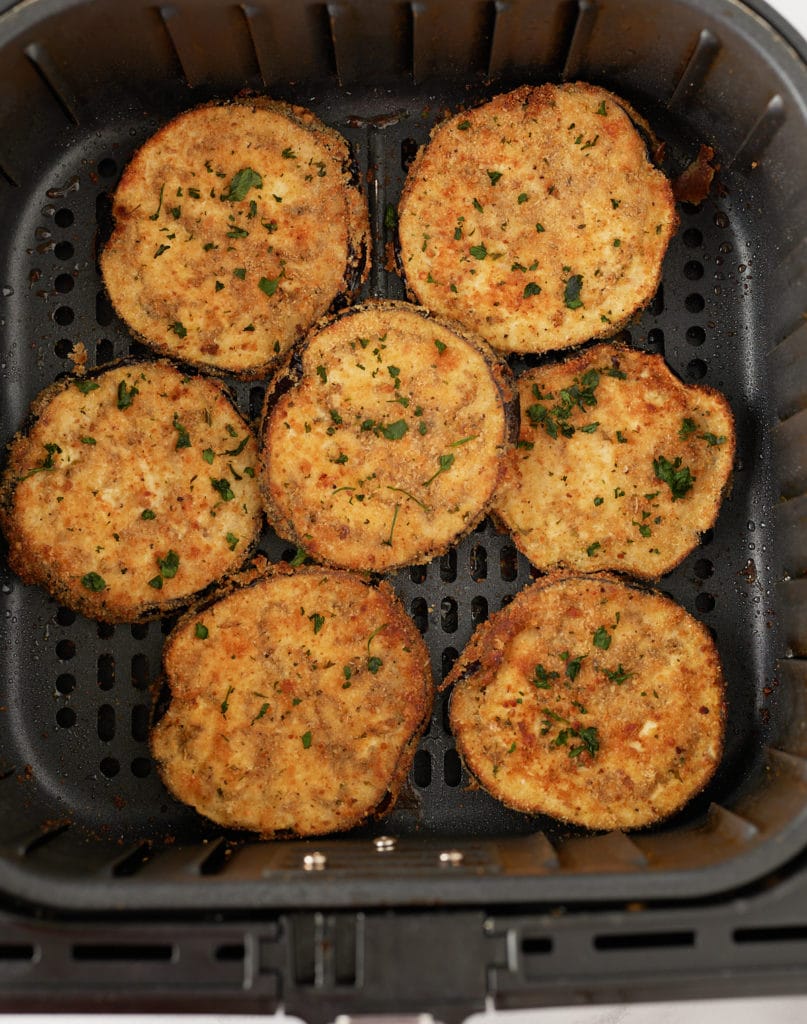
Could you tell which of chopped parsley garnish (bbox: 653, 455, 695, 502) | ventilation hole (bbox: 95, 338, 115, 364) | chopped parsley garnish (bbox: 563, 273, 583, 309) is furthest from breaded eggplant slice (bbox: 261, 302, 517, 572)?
ventilation hole (bbox: 95, 338, 115, 364)

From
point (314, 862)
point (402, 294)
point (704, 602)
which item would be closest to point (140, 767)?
point (314, 862)

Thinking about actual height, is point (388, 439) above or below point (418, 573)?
above

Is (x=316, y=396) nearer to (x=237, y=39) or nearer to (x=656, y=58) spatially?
(x=237, y=39)

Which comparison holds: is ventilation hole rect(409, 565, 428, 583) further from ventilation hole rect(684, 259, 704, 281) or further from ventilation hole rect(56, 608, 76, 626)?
ventilation hole rect(684, 259, 704, 281)

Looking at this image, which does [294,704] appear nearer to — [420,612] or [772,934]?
[420,612]

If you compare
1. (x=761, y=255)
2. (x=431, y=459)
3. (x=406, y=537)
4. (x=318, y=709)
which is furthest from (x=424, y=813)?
(x=761, y=255)

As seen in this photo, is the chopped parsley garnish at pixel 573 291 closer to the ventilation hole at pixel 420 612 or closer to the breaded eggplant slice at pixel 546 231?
the breaded eggplant slice at pixel 546 231
